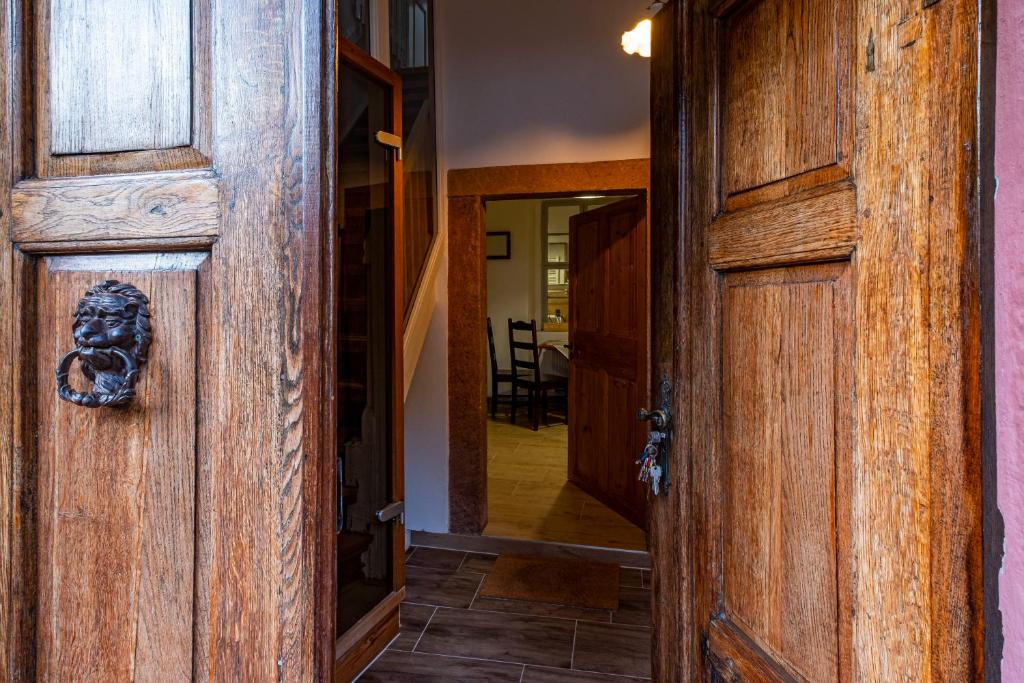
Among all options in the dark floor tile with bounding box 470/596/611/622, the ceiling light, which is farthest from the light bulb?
the dark floor tile with bounding box 470/596/611/622

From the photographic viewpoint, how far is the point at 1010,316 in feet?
1.60

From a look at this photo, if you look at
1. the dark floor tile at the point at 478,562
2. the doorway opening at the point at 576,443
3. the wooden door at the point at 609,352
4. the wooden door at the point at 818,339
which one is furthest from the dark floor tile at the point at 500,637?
the wooden door at the point at 818,339

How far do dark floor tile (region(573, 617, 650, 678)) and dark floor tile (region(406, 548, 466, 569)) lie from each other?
2.99ft

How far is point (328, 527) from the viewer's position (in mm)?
686

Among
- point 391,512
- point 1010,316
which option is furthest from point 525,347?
point 1010,316

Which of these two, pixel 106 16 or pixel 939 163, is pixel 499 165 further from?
pixel 939 163

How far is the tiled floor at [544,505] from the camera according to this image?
351cm

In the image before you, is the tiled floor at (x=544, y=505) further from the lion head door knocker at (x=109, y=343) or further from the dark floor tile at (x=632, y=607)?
the lion head door knocker at (x=109, y=343)

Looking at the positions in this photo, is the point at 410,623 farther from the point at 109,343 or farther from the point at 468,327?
the point at 109,343

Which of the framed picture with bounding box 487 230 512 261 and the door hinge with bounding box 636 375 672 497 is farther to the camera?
the framed picture with bounding box 487 230 512 261

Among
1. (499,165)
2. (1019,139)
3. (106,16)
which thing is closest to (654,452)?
(1019,139)

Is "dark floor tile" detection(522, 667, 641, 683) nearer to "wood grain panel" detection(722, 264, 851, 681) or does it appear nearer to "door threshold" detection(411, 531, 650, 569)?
"door threshold" detection(411, 531, 650, 569)

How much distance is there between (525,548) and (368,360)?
1.78 m

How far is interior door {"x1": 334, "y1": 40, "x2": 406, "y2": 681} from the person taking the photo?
2.04 m
